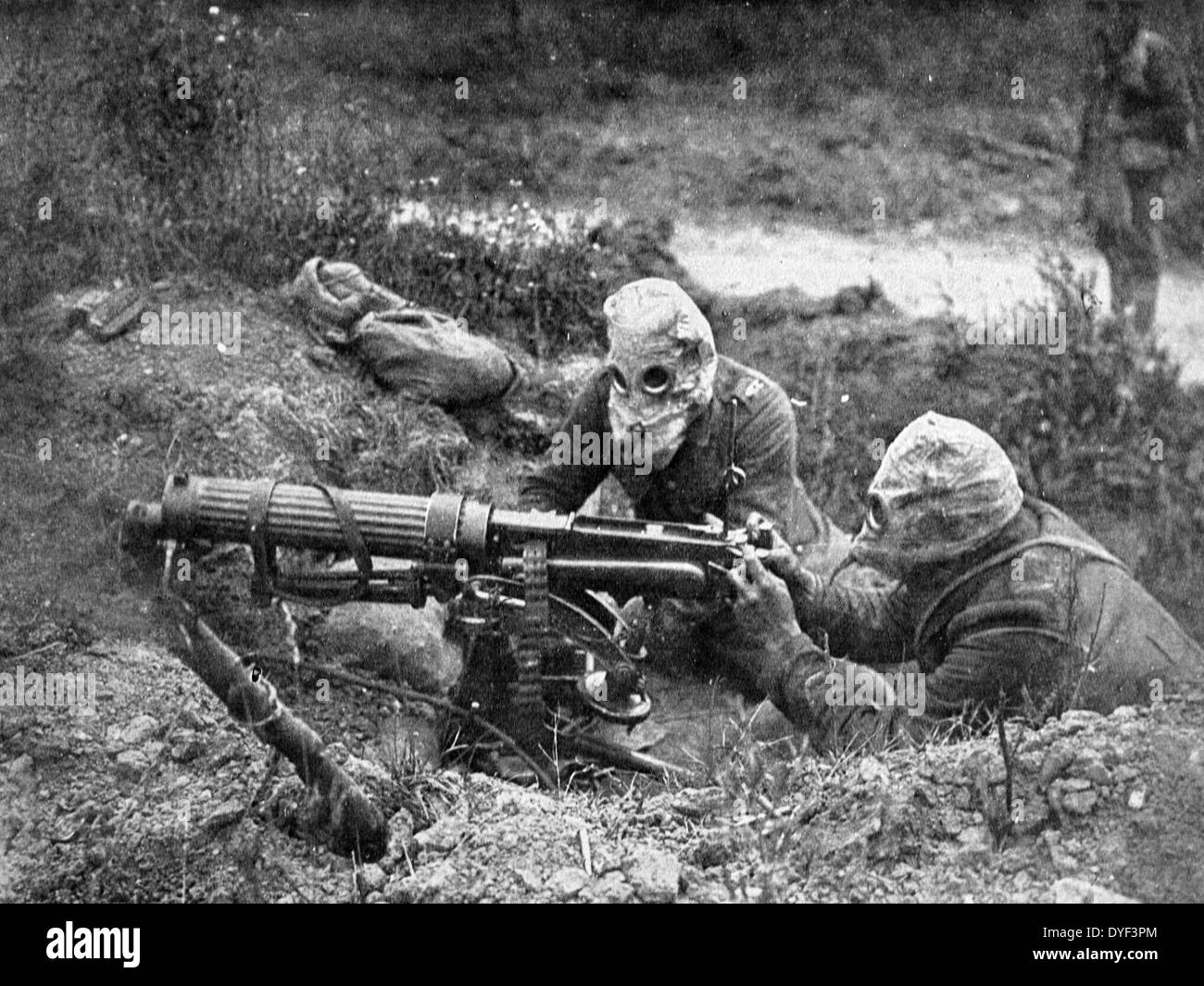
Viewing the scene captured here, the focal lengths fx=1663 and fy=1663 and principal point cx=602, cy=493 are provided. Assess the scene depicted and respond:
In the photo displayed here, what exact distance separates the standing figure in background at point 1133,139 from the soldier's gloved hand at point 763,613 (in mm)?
1203

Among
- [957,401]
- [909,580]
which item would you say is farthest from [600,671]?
[957,401]

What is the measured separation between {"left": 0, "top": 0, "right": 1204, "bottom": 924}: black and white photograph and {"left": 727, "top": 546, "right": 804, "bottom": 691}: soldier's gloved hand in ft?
0.04

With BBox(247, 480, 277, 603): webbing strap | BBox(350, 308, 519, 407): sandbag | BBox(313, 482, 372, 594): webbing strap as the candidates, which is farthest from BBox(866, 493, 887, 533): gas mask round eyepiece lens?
BBox(247, 480, 277, 603): webbing strap

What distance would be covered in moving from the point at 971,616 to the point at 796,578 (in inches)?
16.8

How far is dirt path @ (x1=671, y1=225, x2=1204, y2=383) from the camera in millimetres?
4293

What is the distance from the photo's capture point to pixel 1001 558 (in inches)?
153

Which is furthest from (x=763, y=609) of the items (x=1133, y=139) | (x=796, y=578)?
(x=1133, y=139)

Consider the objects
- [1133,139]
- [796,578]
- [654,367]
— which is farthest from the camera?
[1133,139]

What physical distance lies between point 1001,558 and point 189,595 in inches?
76.3

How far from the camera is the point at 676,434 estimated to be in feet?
13.9

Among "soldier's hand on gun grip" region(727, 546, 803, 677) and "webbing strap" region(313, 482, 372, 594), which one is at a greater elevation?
"webbing strap" region(313, 482, 372, 594)

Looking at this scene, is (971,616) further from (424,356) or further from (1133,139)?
(424,356)

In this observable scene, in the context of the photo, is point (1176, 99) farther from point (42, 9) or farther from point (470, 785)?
point (42, 9)

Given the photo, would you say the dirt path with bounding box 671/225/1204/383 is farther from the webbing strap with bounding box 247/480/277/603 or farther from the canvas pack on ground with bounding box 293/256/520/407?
the webbing strap with bounding box 247/480/277/603
